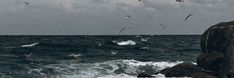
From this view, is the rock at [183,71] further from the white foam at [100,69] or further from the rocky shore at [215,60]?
the white foam at [100,69]

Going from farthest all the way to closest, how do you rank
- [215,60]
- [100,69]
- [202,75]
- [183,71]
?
[100,69] < [183,71] < [215,60] < [202,75]

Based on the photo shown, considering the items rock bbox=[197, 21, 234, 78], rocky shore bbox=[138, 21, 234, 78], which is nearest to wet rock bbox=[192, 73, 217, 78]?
rocky shore bbox=[138, 21, 234, 78]

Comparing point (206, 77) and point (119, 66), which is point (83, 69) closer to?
point (119, 66)

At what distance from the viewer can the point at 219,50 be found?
37312 mm

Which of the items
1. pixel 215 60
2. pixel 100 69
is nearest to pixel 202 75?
pixel 215 60

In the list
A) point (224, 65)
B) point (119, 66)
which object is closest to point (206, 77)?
point (224, 65)

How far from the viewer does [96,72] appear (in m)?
43.4

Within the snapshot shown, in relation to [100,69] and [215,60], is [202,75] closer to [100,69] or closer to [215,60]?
[215,60]

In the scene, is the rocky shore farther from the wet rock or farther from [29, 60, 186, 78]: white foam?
[29, 60, 186, 78]: white foam

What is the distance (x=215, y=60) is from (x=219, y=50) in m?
1.14

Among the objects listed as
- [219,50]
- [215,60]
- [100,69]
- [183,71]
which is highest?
[219,50]

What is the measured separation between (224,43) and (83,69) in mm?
14145

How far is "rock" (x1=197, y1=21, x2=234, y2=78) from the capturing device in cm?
3538

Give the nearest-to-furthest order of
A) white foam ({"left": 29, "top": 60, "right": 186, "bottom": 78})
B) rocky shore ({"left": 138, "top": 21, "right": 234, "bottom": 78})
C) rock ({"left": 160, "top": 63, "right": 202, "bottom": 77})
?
rocky shore ({"left": 138, "top": 21, "right": 234, "bottom": 78}) < rock ({"left": 160, "top": 63, "right": 202, "bottom": 77}) < white foam ({"left": 29, "top": 60, "right": 186, "bottom": 78})
